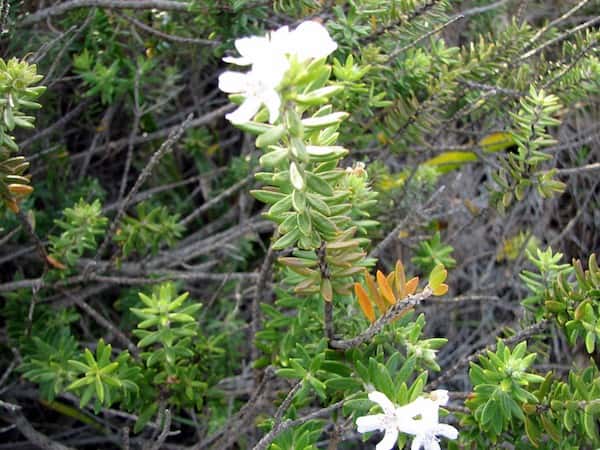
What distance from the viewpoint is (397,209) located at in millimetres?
2354

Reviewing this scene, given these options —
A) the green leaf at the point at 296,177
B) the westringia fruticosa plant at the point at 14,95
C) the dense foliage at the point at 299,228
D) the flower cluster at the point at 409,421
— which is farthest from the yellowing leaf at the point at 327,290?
the westringia fruticosa plant at the point at 14,95

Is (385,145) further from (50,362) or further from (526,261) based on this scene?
(50,362)

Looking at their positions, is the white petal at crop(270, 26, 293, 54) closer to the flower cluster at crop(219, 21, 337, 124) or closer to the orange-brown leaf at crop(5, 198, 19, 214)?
the flower cluster at crop(219, 21, 337, 124)

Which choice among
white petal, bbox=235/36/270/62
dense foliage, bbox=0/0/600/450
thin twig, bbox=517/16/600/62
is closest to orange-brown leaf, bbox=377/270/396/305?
dense foliage, bbox=0/0/600/450

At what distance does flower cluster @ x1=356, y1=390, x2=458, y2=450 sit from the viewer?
1.27 metres

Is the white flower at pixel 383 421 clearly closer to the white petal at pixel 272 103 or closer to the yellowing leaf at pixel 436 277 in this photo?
the yellowing leaf at pixel 436 277

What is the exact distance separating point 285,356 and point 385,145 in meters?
0.88

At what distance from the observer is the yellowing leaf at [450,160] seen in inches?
107

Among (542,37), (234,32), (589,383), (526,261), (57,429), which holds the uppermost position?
(234,32)

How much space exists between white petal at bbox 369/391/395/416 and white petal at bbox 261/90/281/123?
0.56 m

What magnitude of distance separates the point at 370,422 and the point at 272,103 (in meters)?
0.62

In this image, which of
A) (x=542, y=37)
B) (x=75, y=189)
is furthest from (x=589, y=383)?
(x=75, y=189)

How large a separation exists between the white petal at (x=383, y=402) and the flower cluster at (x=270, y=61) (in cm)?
56

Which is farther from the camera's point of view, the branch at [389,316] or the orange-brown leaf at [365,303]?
the orange-brown leaf at [365,303]
